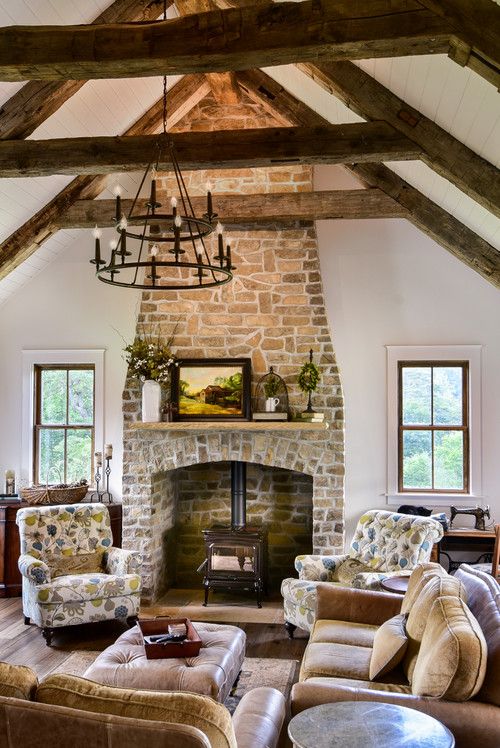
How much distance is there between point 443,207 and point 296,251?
1599mm

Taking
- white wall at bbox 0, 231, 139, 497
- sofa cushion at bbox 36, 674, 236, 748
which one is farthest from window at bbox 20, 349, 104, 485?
sofa cushion at bbox 36, 674, 236, 748

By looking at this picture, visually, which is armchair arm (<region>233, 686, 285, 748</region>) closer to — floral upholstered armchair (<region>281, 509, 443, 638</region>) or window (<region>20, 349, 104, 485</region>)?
floral upholstered armchair (<region>281, 509, 443, 638</region>)

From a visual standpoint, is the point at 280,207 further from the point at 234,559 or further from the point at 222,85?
the point at 234,559

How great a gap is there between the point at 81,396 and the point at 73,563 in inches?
83.5

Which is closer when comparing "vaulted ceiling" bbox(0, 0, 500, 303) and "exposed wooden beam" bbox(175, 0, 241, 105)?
"vaulted ceiling" bbox(0, 0, 500, 303)

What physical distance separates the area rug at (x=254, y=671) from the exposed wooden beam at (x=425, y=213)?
3504 millimetres

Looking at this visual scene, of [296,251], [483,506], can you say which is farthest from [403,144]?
[483,506]

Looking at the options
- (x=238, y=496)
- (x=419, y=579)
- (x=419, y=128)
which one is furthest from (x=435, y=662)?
(x=238, y=496)

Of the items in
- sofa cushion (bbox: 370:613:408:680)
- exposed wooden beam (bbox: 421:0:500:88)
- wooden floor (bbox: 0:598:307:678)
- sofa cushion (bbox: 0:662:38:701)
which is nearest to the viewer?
sofa cushion (bbox: 0:662:38:701)

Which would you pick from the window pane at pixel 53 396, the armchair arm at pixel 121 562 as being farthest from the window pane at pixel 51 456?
the armchair arm at pixel 121 562

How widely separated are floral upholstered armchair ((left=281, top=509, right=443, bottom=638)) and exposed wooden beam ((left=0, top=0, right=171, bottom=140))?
13.3ft

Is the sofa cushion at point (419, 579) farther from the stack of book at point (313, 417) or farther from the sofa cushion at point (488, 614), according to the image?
the stack of book at point (313, 417)

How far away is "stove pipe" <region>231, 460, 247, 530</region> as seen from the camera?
7.34m

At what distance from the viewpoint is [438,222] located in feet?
20.1
